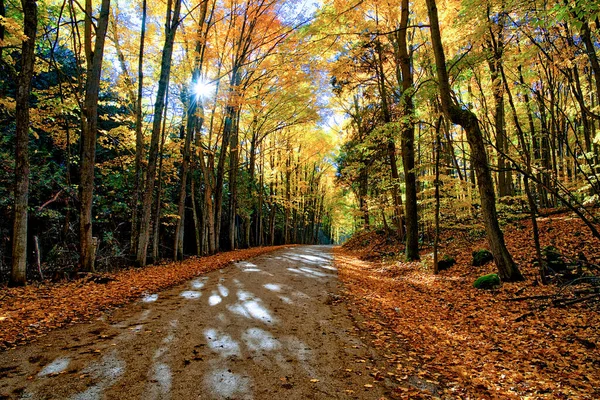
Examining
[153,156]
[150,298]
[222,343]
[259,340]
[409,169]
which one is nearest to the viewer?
[222,343]

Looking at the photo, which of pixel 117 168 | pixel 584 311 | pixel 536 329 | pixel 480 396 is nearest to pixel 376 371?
pixel 480 396

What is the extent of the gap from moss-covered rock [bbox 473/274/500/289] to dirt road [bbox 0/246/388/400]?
383cm

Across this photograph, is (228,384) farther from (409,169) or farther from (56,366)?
(409,169)

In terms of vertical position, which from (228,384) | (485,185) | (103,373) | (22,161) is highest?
(22,161)

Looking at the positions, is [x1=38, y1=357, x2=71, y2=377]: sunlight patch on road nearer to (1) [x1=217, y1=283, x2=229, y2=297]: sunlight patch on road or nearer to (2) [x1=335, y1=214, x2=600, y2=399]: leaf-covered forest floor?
(1) [x1=217, y1=283, x2=229, y2=297]: sunlight patch on road

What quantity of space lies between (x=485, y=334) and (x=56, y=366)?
570cm

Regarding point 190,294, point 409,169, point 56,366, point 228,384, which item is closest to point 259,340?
point 228,384

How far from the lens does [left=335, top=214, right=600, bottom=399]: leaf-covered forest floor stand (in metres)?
3.32

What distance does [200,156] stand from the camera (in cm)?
1443

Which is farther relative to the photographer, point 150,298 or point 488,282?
point 488,282

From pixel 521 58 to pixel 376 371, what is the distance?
7546 millimetres

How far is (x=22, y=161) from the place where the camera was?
637cm

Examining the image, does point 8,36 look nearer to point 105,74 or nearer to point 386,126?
point 105,74

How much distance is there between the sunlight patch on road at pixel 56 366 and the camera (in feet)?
9.87
